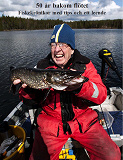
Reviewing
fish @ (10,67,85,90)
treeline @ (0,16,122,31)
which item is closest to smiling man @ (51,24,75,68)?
fish @ (10,67,85,90)

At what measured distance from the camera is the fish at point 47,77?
203 cm

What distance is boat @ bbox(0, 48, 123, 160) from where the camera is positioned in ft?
10.8

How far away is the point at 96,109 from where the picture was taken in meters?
3.40

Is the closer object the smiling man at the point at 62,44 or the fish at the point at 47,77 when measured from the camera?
the fish at the point at 47,77

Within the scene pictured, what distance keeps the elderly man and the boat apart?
498 mm

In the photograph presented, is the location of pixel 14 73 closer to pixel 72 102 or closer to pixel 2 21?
pixel 72 102

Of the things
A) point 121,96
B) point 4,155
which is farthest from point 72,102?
point 121,96

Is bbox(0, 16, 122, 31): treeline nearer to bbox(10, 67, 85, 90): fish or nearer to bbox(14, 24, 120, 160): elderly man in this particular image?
bbox(14, 24, 120, 160): elderly man

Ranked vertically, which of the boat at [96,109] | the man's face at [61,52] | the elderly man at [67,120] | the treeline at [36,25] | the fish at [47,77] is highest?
the treeline at [36,25]

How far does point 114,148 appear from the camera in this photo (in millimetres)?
2719

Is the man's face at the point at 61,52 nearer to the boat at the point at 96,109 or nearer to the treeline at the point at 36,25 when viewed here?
the boat at the point at 96,109

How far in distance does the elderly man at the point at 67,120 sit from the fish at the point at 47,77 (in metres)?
0.24

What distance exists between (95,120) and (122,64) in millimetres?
16561

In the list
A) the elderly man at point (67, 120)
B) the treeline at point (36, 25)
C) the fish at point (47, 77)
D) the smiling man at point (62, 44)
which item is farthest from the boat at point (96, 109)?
the treeline at point (36, 25)
